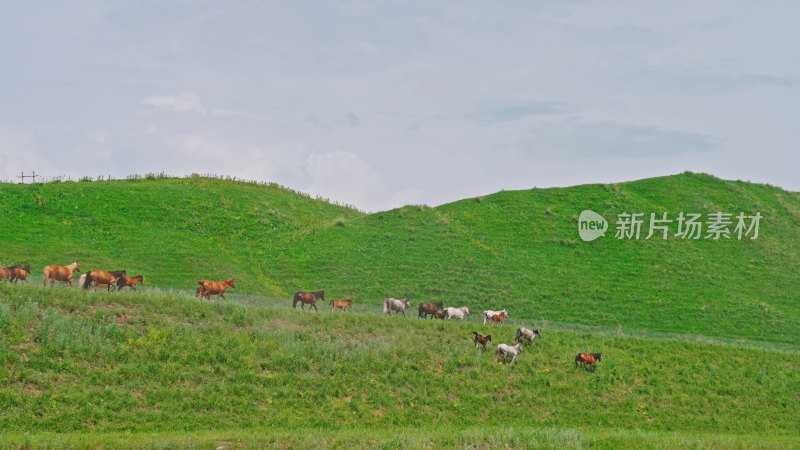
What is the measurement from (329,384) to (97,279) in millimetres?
14788

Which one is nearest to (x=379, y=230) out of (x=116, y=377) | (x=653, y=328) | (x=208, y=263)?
(x=208, y=263)

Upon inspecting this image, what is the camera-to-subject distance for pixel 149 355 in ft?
84.9

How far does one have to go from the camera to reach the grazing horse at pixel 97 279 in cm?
3259

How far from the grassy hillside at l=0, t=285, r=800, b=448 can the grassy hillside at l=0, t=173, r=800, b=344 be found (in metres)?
18.1

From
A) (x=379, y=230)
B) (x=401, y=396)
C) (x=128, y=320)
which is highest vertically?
(x=379, y=230)

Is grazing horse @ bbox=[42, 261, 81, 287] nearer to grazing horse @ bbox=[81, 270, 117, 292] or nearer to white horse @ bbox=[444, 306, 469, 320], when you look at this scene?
grazing horse @ bbox=[81, 270, 117, 292]

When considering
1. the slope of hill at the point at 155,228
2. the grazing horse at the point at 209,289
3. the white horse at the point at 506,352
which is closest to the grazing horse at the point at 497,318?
the white horse at the point at 506,352

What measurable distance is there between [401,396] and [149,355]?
35.0 ft

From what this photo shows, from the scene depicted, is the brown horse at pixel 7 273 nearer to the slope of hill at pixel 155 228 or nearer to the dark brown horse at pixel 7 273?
the dark brown horse at pixel 7 273

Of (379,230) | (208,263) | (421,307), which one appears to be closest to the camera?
(421,307)

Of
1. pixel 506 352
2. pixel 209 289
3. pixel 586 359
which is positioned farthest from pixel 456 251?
pixel 506 352

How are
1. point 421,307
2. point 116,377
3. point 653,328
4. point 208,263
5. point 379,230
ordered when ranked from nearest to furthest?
point 116,377 < point 421,307 < point 653,328 < point 208,263 < point 379,230

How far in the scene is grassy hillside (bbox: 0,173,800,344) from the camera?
179 ft

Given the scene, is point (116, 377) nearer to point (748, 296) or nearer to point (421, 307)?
point (421, 307)
